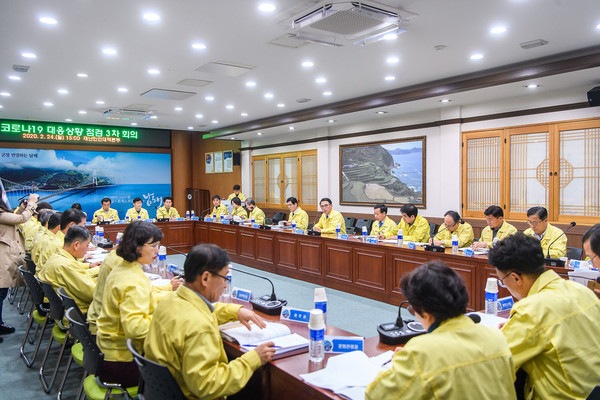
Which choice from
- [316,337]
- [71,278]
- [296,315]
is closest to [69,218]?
[71,278]

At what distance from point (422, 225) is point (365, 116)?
9.97 feet

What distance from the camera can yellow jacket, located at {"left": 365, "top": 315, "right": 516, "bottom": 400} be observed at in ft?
3.71

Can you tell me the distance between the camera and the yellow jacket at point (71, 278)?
112 inches

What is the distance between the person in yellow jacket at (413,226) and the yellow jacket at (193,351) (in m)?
4.31

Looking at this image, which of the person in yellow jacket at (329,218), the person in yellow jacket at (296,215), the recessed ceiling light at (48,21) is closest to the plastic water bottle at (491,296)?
the recessed ceiling light at (48,21)

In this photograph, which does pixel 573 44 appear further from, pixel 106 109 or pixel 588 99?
pixel 106 109

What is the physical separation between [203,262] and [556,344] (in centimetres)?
130

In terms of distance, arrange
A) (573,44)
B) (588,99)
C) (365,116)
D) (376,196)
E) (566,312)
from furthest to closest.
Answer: (376,196), (365,116), (588,99), (573,44), (566,312)

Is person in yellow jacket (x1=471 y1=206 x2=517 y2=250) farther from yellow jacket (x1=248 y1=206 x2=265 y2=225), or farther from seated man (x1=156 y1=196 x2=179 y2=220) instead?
seated man (x1=156 y1=196 x2=179 y2=220)

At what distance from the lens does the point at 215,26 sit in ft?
13.0

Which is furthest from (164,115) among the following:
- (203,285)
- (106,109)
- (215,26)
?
Answer: (203,285)

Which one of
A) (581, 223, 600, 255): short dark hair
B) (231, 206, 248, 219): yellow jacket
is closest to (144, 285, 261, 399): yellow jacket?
(581, 223, 600, 255): short dark hair

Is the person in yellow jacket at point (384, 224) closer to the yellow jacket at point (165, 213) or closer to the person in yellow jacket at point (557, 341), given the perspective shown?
the person in yellow jacket at point (557, 341)

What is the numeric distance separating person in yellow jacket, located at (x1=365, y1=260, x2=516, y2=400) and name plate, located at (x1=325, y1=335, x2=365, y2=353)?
578mm
